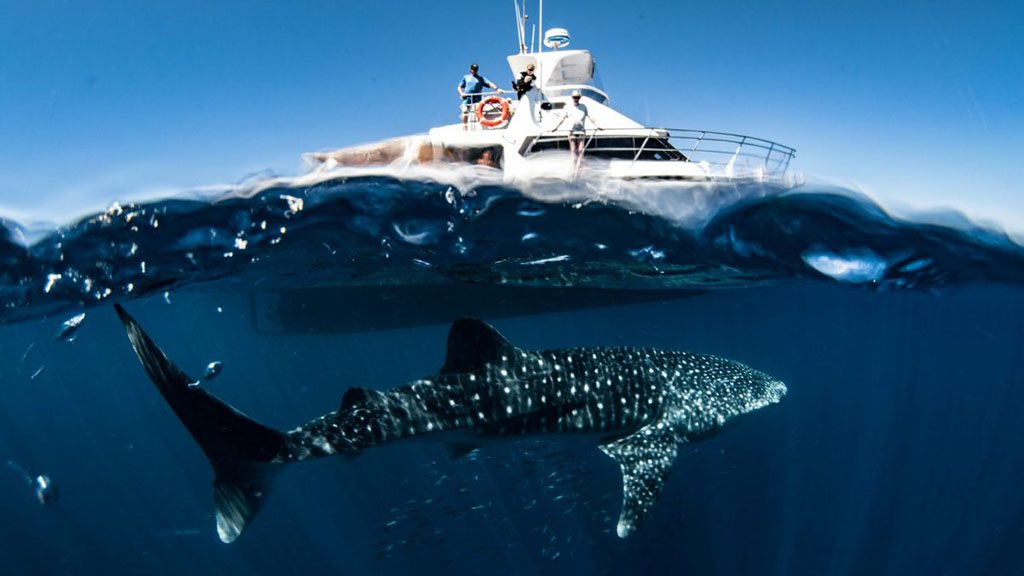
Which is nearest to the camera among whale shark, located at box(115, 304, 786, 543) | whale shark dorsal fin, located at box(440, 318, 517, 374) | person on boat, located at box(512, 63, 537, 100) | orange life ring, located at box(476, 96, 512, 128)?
whale shark, located at box(115, 304, 786, 543)

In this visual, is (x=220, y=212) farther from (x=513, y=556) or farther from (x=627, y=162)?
(x=513, y=556)

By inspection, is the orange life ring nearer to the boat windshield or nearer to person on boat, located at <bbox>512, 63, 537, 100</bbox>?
person on boat, located at <bbox>512, 63, 537, 100</bbox>

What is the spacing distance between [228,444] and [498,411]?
126 inches

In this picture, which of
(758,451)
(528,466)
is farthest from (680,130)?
(758,451)

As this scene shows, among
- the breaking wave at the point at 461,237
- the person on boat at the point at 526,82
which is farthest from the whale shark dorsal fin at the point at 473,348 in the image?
the person on boat at the point at 526,82

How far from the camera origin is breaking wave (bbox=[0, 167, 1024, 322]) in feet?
38.0

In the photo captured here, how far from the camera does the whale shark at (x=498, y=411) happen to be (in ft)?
19.9

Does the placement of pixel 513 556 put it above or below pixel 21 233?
below

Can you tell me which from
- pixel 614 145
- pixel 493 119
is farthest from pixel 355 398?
pixel 614 145

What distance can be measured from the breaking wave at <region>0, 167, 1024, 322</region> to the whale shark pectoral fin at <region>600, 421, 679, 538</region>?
212 inches

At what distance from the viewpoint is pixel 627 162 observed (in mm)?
12398

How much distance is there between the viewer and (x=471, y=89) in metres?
14.2

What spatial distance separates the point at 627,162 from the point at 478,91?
161 inches

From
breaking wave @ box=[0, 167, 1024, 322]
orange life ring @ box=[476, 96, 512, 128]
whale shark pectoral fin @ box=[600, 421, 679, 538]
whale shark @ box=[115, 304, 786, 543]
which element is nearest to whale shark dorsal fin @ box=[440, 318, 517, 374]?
whale shark @ box=[115, 304, 786, 543]
